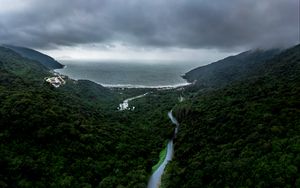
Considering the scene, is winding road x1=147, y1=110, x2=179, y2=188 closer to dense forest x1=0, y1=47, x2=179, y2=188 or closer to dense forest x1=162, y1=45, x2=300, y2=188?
dense forest x1=0, y1=47, x2=179, y2=188

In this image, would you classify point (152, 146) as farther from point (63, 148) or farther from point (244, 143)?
point (244, 143)

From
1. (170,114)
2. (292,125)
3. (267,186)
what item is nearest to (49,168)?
(267,186)

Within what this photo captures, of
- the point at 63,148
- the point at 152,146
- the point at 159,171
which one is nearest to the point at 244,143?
the point at 159,171

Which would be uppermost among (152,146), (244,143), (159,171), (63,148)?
(63,148)

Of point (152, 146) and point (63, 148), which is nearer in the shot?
point (63, 148)

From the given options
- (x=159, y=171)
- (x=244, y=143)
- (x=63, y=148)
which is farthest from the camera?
(x=159, y=171)

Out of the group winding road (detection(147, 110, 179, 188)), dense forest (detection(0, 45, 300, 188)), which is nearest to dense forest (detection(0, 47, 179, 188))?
dense forest (detection(0, 45, 300, 188))

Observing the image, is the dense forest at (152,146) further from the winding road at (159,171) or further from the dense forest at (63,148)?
the winding road at (159,171)

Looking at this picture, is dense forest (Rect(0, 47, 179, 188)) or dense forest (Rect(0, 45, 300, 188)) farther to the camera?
dense forest (Rect(0, 47, 179, 188))
